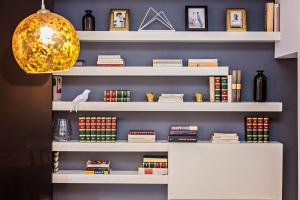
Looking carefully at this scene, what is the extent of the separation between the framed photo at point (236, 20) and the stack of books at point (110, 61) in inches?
41.0

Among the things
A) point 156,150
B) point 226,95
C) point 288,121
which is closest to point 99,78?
point 156,150

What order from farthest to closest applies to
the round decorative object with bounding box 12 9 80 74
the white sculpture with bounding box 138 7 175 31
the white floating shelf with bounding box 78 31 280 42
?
the white sculpture with bounding box 138 7 175 31 < the white floating shelf with bounding box 78 31 280 42 < the round decorative object with bounding box 12 9 80 74

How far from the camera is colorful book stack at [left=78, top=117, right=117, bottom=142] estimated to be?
4492mm

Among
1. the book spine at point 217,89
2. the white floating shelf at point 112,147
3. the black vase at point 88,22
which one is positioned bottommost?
the white floating shelf at point 112,147

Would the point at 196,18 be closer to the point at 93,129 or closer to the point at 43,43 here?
the point at 93,129

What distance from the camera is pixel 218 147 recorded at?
173 inches

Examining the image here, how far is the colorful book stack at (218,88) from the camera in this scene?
4449 mm

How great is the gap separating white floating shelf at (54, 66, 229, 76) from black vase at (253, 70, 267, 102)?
0.97ft

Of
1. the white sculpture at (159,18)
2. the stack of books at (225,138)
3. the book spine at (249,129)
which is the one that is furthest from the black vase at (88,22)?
the book spine at (249,129)

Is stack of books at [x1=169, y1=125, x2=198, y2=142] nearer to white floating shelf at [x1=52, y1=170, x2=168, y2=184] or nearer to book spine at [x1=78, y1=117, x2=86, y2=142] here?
white floating shelf at [x1=52, y1=170, x2=168, y2=184]

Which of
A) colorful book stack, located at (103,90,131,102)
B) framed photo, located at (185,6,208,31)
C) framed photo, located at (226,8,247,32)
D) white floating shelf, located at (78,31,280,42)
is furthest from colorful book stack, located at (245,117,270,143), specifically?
colorful book stack, located at (103,90,131,102)

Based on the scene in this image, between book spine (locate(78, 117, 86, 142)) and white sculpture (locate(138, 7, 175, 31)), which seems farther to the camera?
white sculpture (locate(138, 7, 175, 31))

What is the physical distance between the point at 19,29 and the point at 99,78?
6.53ft

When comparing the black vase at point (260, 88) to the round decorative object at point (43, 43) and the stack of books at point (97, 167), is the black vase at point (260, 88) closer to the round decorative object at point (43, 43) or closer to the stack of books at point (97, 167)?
the stack of books at point (97, 167)
